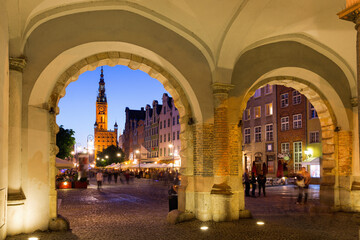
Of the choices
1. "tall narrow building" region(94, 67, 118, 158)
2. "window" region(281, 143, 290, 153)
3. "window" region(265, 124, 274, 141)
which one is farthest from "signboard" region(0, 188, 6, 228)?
"tall narrow building" region(94, 67, 118, 158)

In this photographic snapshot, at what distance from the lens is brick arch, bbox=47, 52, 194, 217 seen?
9.21 m

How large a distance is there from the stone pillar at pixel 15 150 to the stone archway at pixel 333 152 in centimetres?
782

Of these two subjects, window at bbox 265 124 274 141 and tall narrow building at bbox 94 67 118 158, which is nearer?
window at bbox 265 124 274 141

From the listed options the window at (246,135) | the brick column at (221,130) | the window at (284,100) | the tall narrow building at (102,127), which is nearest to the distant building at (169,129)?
the window at (246,135)

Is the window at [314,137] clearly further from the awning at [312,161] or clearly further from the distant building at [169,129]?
the distant building at [169,129]

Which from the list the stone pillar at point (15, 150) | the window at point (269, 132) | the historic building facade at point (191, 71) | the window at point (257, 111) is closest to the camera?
the stone pillar at point (15, 150)

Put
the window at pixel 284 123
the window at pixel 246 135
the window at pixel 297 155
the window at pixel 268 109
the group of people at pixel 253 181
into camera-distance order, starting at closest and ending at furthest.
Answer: the group of people at pixel 253 181, the window at pixel 297 155, the window at pixel 284 123, the window at pixel 268 109, the window at pixel 246 135

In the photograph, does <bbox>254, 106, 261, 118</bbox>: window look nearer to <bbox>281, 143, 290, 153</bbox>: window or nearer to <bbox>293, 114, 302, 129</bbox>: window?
<bbox>281, 143, 290, 153</bbox>: window

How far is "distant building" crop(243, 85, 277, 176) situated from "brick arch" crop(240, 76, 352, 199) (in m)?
23.3

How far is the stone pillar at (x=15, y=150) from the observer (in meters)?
8.12

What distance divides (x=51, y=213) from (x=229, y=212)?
15.2ft

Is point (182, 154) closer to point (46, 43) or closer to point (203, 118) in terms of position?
point (203, 118)

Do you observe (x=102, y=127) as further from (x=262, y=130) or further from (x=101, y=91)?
(x=262, y=130)

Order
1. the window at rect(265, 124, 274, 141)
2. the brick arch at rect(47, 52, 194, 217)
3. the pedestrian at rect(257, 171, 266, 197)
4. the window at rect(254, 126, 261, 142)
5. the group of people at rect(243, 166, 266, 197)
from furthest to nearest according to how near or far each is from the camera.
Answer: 1. the window at rect(254, 126, 261, 142)
2. the window at rect(265, 124, 274, 141)
3. the pedestrian at rect(257, 171, 266, 197)
4. the group of people at rect(243, 166, 266, 197)
5. the brick arch at rect(47, 52, 194, 217)
